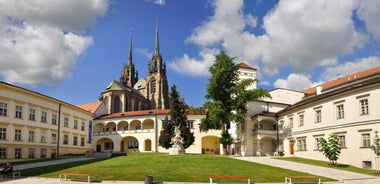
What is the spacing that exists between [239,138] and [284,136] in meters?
6.35

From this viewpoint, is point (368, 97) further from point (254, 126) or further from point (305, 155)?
point (254, 126)

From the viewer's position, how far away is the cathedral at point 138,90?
273 feet

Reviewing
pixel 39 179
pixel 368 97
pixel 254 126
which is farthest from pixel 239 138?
pixel 39 179

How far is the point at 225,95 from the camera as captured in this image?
144 ft

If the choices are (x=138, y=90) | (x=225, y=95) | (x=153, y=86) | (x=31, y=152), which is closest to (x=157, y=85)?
(x=153, y=86)

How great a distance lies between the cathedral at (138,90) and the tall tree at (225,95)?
42.2 m

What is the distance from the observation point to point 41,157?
4088cm

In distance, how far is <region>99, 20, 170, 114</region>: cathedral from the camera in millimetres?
83312

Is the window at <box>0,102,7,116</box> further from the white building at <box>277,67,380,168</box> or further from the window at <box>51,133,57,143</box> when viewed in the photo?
the white building at <box>277,67,380,168</box>

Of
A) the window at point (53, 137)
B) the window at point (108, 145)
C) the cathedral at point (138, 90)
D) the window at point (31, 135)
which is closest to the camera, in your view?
the window at point (31, 135)

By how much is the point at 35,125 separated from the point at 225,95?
2370 cm

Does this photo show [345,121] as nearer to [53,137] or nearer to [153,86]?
[53,137]

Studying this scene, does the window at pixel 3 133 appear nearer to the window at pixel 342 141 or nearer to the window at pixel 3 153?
the window at pixel 3 153

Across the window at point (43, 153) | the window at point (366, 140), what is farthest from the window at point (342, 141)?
the window at point (43, 153)
